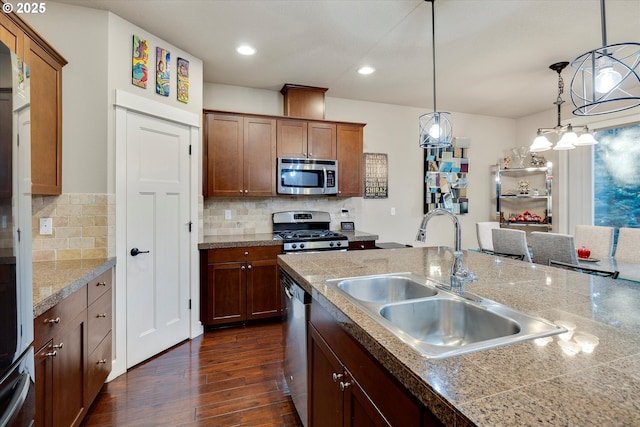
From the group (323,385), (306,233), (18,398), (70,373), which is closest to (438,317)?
(323,385)

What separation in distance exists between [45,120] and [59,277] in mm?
1029

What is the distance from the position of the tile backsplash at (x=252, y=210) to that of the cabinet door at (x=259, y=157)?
12.8 inches

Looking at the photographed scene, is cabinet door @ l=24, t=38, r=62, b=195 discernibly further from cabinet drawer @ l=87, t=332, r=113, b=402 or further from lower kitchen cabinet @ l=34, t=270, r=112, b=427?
cabinet drawer @ l=87, t=332, r=113, b=402

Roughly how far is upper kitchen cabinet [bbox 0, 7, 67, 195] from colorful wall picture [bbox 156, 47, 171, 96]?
0.66 m

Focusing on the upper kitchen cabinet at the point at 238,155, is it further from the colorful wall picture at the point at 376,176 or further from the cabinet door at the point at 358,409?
the cabinet door at the point at 358,409

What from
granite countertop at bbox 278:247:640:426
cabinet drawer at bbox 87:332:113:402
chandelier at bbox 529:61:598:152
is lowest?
cabinet drawer at bbox 87:332:113:402

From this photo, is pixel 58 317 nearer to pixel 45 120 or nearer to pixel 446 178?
pixel 45 120

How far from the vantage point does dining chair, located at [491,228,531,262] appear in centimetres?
319

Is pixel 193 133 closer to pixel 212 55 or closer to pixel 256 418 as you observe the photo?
pixel 212 55

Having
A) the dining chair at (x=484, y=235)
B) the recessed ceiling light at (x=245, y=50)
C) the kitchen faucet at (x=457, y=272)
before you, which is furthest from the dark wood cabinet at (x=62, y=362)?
the dining chair at (x=484, y=235)

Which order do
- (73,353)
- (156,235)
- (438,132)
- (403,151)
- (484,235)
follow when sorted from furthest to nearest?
(403,151), (484,235), (156,235), (438,132), (73,353)

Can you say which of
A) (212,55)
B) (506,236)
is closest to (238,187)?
(212,55)

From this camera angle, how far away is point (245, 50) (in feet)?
9.59

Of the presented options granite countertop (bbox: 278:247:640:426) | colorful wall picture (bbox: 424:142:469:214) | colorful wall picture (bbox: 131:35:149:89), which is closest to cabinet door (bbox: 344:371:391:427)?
granite countertop (bbox: 278:247:640:426)
